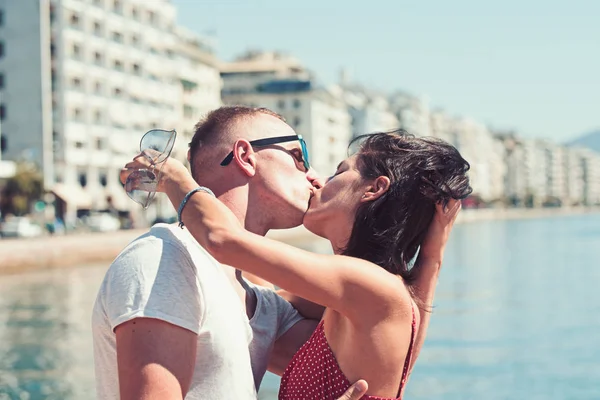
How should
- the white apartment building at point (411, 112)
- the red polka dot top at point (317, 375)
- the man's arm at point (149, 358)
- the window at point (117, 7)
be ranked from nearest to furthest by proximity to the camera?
the man's arm at point (149, 358) → the red polka dot top at point (317, 375) → the window at point (117, 7) → the white apartment building at point (411, 112)

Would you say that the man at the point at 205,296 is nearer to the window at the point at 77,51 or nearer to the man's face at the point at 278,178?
the man's face at the point at 278,178

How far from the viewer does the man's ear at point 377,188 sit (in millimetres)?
3102

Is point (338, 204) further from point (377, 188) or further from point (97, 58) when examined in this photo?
point (97, 58)

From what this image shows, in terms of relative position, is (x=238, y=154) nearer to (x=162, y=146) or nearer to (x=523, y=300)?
(x=162, y=146)

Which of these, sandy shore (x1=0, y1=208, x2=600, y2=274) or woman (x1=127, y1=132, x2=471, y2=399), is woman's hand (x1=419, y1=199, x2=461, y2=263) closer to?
woman (x1=127, y1=132, x2=471, y2=399)

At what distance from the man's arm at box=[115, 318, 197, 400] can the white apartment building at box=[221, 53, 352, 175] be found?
97.0 metres

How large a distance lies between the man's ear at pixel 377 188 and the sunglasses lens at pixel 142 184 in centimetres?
67

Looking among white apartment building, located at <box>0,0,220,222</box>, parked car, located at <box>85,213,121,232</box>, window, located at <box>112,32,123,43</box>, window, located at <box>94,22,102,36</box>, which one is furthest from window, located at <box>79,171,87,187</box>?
parked car, located at <box>85,213,121,232</box>

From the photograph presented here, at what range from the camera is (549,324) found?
23.4 metres

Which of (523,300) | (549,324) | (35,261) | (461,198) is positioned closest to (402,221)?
(461,198)

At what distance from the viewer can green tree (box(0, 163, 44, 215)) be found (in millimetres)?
51156

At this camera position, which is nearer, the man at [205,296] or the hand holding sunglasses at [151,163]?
the man at [205,296]

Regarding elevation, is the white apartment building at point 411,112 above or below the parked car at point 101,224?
above

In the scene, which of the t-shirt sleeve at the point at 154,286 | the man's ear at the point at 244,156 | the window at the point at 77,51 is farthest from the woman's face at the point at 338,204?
the window at the point at 77,51
